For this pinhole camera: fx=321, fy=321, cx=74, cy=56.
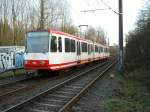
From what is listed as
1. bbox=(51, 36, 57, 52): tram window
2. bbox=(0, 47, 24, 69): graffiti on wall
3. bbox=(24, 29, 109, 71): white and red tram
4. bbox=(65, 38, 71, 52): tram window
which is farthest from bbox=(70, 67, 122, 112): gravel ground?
bbox=(0, 47, 24, 69): graffiti on wall

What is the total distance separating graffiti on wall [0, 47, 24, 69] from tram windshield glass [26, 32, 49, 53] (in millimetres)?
5156

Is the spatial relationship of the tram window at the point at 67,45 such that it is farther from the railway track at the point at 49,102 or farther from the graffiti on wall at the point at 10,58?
the railway track at the point at 49,102

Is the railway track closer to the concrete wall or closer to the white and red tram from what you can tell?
the white and red tram

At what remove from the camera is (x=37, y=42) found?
766 inches

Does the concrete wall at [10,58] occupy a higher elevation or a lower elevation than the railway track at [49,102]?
higher

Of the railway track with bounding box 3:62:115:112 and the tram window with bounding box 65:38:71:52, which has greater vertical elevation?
the tram window with bounding box 65:38:71:52

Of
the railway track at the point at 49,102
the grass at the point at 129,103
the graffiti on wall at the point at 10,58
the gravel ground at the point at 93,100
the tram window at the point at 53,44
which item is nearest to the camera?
the railway track at the point at 49,102

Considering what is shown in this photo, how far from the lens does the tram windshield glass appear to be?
754 inches

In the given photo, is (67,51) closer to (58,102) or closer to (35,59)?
(35,59)

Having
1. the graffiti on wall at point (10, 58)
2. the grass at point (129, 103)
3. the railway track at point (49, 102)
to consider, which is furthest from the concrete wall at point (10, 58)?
the grass at point (129, 103)

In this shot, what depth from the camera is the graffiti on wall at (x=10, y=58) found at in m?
24.5

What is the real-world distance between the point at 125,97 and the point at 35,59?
329 inches

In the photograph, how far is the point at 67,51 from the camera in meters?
22.6

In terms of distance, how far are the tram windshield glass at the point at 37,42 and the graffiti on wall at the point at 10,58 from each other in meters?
5.16
